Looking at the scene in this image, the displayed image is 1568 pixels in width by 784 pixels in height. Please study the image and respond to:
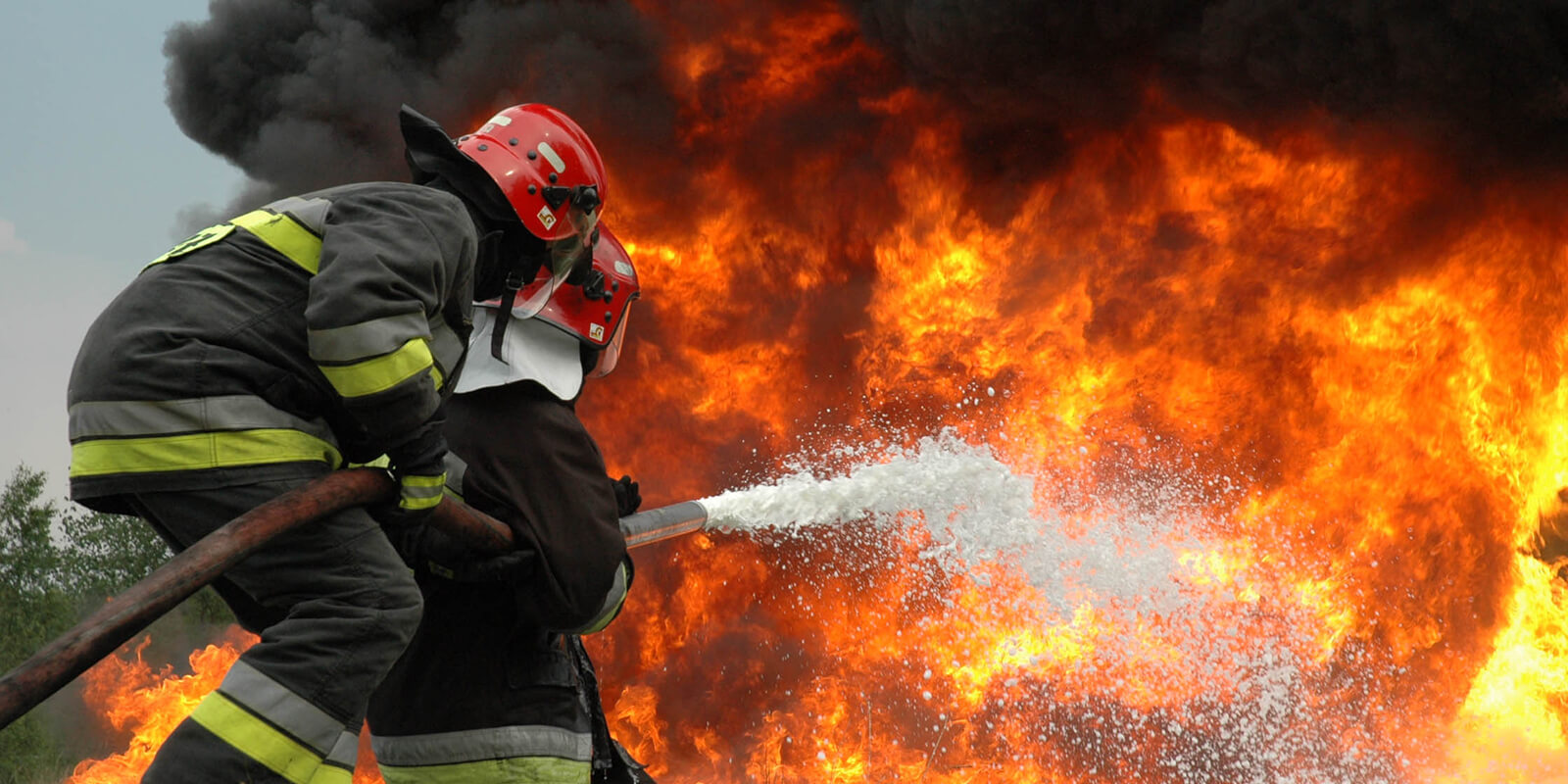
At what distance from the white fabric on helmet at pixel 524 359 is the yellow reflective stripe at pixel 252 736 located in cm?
125

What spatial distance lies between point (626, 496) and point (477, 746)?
1.07 m

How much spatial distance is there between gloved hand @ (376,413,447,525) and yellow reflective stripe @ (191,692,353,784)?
22.9 inches

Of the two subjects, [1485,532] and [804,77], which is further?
[804,77]

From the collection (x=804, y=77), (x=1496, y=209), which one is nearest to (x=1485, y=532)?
(x=1496, y=209)

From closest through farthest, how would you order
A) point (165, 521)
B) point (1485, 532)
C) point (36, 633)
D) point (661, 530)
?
1. point (165, 521)
2. point (661, 530)
3. point (1485, 532)
4. point (36, 633)

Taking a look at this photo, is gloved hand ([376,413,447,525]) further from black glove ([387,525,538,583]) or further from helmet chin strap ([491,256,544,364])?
helmet chin strap ([491,256,544,364])

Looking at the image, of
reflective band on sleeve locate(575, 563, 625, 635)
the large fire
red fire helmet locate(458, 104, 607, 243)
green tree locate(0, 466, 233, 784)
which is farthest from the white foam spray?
green tree locate(0, 466, 233, 784)

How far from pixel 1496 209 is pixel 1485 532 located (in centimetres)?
218

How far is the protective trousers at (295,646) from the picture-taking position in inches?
98.0

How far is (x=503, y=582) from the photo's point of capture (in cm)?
351

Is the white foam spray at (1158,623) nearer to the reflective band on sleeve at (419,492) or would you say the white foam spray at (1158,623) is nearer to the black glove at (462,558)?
the black glove at (462,558)

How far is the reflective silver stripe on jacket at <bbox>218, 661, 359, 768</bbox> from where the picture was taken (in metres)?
2.51

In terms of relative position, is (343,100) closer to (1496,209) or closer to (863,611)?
(863,611)

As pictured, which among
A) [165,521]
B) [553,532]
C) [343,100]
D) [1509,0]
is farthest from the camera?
[343,100]
